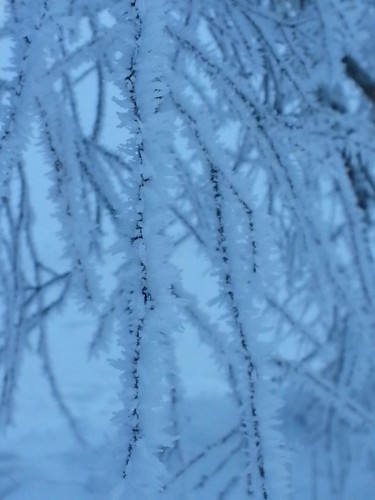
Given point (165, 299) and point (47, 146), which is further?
point (47, 146)

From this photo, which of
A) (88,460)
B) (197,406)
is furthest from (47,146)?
Result: (197,406)

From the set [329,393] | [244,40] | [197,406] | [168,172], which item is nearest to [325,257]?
[329,393]

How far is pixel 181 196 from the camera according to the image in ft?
6.35

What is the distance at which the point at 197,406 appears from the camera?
378 cm

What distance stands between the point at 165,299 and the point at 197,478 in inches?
89.9

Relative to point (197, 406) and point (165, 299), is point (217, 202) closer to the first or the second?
point (165, 299)

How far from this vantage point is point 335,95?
112 inches

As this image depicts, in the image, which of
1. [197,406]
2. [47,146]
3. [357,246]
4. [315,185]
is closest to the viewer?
[47,146]

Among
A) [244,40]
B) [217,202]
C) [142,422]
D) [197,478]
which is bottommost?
[142,422]

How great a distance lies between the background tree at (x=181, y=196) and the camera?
645 mm

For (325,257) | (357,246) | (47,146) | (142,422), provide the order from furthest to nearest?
(357,246) < (325,257) < (47,146) < (142,422)

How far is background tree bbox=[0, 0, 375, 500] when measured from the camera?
645mm

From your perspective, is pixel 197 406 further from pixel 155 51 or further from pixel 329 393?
pixel 155 51

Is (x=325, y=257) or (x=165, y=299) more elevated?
(x=325, y=257)
